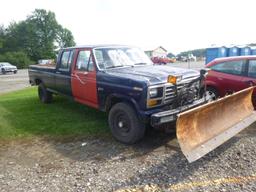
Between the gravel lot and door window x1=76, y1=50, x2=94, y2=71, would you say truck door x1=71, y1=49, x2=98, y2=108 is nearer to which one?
door window x1=76, y1=50, x2=94, y2=71

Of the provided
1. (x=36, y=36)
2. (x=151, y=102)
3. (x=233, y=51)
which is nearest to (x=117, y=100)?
(x=151, y=102)

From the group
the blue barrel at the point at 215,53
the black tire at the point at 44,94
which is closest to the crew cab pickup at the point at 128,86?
the black tire at the point at 44,94

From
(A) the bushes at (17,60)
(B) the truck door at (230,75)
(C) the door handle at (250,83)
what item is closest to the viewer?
(C) the door handle at (250,83)

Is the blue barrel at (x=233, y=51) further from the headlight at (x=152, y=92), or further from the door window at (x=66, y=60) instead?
the headlight at (x=152, y=92)

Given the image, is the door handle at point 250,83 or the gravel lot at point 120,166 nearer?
the gravel lot at point 120,166

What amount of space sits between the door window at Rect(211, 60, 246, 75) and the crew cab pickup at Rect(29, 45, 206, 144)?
2.13m

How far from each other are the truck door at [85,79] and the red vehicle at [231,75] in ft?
10.2

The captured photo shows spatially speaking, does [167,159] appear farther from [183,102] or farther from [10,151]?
[10,151]

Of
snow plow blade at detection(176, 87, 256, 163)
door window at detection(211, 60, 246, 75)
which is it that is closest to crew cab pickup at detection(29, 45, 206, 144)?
snow plow blade at detection(176, 87, 256, 163)

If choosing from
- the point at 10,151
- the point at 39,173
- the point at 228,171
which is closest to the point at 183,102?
the point at 228,171

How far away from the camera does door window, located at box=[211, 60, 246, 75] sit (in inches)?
305

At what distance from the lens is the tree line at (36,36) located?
74.8m

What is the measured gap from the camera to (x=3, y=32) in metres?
82.1

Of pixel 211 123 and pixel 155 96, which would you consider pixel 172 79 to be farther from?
pixel 211 123
